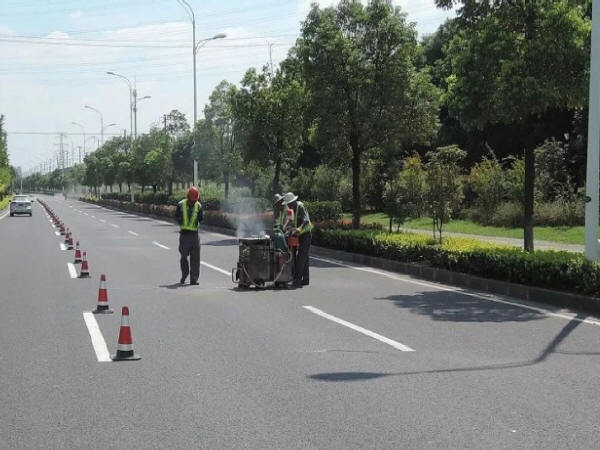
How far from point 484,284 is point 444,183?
487cm

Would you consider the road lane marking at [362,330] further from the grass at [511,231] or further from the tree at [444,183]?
the grass at [511,231]

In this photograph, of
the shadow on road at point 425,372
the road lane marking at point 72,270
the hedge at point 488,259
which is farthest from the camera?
the road lane marking at point 72,270

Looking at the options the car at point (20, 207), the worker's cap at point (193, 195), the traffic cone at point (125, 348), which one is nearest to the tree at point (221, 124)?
the car at point (20, 207)

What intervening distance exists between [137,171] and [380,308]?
57518 mm

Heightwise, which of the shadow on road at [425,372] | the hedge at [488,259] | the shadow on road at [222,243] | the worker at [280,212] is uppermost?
the worker at [280,212]

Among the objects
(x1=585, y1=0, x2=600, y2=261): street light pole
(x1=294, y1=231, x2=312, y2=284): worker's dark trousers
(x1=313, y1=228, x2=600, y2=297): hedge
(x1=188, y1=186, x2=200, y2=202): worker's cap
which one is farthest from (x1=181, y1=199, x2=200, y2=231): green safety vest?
(x1=585, y1=0, x2=600, y2=261): street light pole

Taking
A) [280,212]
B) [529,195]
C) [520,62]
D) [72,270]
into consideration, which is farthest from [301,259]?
[72,270]

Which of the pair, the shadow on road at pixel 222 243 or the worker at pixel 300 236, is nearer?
the worker at pixel 300 236

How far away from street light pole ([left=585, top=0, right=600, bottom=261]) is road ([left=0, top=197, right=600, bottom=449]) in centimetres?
142

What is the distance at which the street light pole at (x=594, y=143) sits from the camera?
10727 mm

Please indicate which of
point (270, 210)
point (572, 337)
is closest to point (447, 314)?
point (572, 337)

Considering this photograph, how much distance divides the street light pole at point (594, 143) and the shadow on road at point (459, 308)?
66.2 inches

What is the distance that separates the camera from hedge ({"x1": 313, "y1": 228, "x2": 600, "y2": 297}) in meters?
10.6

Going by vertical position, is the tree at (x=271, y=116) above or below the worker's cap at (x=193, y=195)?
above
